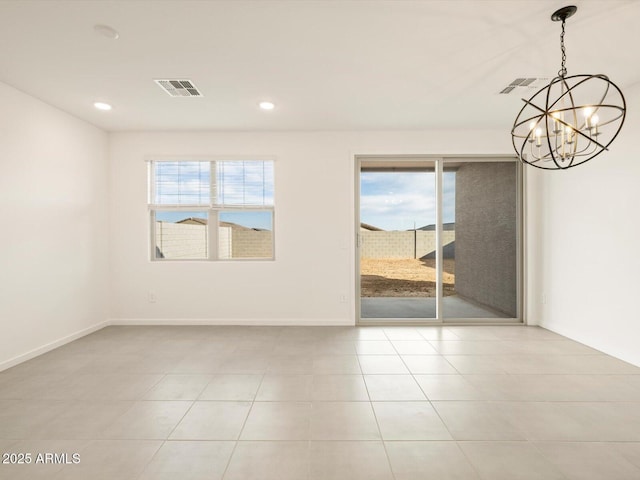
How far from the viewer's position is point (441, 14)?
7.02 ft

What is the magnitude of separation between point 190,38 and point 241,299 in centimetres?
314

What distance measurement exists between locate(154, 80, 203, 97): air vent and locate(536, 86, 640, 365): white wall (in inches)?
167

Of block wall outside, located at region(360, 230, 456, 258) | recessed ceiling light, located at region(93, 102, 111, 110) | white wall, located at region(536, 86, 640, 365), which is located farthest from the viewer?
block wall outside, located at region(360, 230, 456, 258)

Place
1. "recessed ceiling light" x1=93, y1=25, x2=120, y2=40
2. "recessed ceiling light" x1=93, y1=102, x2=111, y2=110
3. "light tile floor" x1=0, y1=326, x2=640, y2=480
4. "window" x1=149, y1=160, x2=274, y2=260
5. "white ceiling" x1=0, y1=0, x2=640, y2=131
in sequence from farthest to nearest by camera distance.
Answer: "window" x1=149, y1=160, x2=274, y2=260 < "recessed ceiling light" x1=93, y1=102, x2=111, y2=110 < "recessed ceiling light" x1=93, y1=25, x2=120, y2=40 < "white ceiling" x1=0, y1=0, x2=640, y2=131 < "light tile floor" x1=0, y1=326, x2=640, y2=480

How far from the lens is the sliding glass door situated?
180 inches

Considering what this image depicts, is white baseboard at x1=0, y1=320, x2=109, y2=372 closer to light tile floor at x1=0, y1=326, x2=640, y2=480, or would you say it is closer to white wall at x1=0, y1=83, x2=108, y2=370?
white wall at x1=0, y1=83, x2=108, y2=370

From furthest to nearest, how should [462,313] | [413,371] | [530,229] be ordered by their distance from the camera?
[462,313] < [530,229] < [413,371]

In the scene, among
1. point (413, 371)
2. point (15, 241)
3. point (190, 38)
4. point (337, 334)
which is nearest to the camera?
point (190, 38)

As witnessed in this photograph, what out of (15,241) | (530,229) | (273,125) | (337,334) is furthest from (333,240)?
(15,241)

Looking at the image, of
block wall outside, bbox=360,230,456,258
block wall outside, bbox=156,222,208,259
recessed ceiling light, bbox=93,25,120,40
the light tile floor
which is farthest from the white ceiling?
the light tile floor

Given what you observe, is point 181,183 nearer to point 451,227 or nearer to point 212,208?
point 212,208

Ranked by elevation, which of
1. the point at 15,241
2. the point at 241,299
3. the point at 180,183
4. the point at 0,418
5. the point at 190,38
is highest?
the point at 190,38

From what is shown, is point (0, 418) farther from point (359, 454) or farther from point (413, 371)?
point (413, 371)

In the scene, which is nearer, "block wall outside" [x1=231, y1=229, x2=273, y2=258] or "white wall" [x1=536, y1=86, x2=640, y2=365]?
"white wall" [x1=536, y1=86, x2=640, y2=365]
